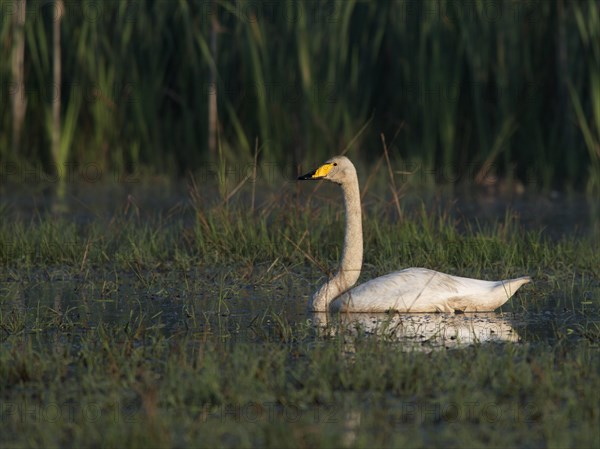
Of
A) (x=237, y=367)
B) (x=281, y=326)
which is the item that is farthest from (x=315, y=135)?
(x=237, y=367)

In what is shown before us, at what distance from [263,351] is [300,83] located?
7.71 metres

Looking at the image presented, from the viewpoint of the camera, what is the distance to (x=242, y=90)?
556 inches

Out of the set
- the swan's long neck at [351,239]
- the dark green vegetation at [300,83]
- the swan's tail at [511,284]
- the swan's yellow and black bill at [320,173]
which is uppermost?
the dark green vegetation at [300,83]

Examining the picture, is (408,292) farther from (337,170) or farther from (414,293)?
(337,170)

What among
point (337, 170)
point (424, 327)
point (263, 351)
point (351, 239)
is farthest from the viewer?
point (351, 239)

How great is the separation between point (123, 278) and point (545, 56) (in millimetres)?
6774

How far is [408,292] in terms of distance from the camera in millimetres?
7406

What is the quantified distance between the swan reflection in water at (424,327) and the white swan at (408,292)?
5 cm

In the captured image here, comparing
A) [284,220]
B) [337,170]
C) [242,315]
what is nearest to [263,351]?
[242,315]

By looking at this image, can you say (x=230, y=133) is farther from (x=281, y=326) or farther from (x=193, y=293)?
(x=281, y=326)

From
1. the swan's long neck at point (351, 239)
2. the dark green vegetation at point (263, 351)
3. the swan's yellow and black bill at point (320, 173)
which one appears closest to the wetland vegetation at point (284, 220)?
the dark green vegetation at point (263, 351)

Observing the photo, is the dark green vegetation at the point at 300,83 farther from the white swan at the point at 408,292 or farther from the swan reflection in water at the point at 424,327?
the swan reflection in water at the point at 424,327

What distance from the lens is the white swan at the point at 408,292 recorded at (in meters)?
7.41

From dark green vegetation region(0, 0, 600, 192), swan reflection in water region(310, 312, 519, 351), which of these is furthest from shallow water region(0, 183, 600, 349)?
dark green vegetation region(0, 0, 600, 192)
